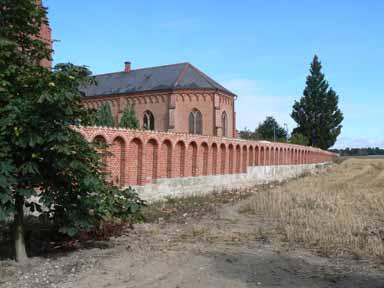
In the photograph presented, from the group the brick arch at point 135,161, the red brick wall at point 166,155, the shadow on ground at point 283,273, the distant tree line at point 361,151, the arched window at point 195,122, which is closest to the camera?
the shadow on ground at point 283,273

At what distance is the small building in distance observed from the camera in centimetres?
3781

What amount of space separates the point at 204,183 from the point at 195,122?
19481 mm

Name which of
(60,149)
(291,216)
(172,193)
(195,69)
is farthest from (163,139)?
(195,69)

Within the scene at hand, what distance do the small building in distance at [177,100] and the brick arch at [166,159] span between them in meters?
20.4

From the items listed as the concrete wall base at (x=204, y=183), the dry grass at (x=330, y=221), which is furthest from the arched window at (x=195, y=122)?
the dry grass at (x=330, y=221)

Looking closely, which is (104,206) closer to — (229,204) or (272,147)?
(229,204)

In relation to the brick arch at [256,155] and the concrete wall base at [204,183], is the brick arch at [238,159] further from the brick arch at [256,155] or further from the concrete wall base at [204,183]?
the brick arch at [256,155]

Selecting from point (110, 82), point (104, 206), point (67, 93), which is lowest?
point (104, 206)

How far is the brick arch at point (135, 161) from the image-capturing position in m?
15.0

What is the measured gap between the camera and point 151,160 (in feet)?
53.2

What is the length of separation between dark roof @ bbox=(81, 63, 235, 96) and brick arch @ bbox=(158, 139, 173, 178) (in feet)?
69.4

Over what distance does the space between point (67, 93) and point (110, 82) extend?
132ft

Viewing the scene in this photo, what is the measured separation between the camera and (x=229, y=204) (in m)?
→ 15.0

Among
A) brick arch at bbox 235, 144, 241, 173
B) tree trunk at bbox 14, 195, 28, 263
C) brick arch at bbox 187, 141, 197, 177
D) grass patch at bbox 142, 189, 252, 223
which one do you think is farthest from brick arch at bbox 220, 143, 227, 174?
tree trunk at bbox 14, 195, 28, 263
